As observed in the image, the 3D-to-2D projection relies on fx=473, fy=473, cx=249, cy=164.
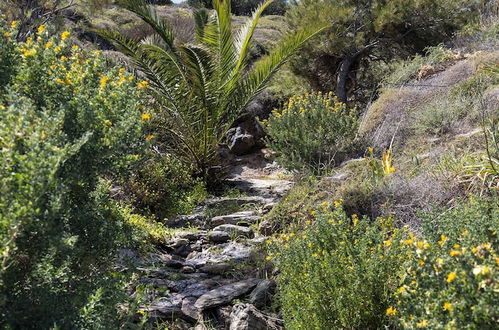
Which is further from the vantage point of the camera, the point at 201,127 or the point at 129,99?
the point at 201,127

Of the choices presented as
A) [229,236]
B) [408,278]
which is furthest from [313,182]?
[408,278]

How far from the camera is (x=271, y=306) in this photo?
3613 millimetres

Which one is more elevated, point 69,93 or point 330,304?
point 69,93

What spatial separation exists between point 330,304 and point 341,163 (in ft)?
12.9

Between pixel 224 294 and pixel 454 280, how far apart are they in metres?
2.12

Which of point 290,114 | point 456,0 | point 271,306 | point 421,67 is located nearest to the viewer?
point 271,306

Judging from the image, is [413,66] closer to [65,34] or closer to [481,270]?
[65,34]

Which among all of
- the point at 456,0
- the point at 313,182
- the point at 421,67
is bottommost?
the point at 313,182

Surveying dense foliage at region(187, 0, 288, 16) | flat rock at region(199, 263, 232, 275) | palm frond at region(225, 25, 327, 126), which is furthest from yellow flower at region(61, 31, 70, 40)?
dense foliage at region(187, 0, 288, 16)

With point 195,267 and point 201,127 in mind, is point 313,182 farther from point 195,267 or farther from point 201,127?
point 201,127

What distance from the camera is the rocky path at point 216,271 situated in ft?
11.5

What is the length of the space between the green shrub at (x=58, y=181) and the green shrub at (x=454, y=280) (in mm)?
1515

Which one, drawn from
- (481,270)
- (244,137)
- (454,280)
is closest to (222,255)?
(454,280)

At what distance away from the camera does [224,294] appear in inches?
145
